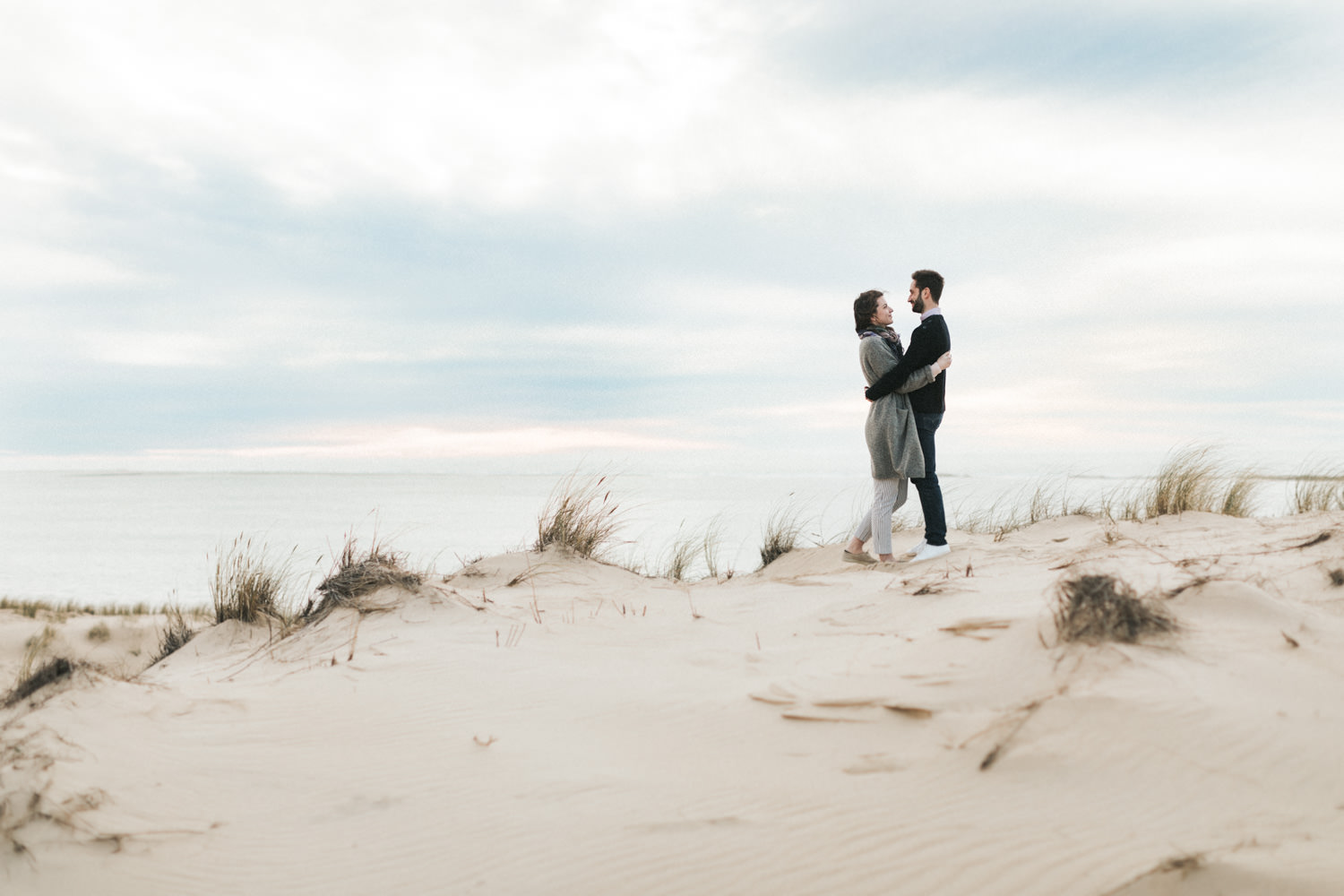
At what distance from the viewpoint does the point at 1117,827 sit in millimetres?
2354

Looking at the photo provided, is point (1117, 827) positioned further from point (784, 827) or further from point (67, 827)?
point (67, 827)

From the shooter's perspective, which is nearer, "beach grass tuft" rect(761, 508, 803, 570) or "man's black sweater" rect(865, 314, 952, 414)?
"man's black sweater" rect(865, 314, 952, 414)

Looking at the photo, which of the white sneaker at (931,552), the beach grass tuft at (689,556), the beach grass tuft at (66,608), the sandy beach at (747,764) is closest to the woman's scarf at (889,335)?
the white sneaker at (931,552)

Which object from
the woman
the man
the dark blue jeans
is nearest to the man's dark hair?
the man

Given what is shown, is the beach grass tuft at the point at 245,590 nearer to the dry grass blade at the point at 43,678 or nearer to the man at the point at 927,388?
the dry grass blade at the point at 43,678

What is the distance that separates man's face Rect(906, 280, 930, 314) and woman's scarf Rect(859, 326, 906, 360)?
0.81 ft

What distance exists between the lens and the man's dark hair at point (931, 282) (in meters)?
6.64

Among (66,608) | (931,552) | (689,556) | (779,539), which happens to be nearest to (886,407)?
(931,552)

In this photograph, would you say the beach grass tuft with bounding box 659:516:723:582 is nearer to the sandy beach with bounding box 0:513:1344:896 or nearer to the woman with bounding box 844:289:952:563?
the woman with bounding box 844:289:952:563

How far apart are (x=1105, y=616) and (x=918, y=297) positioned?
→ 3.88 metres

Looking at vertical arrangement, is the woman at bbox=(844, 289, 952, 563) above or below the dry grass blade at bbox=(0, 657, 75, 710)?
above

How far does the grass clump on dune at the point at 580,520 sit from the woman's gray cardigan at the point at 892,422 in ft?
9.44

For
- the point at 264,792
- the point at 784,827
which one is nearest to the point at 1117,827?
the point at 784,827

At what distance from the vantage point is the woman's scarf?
6699 millimetres
